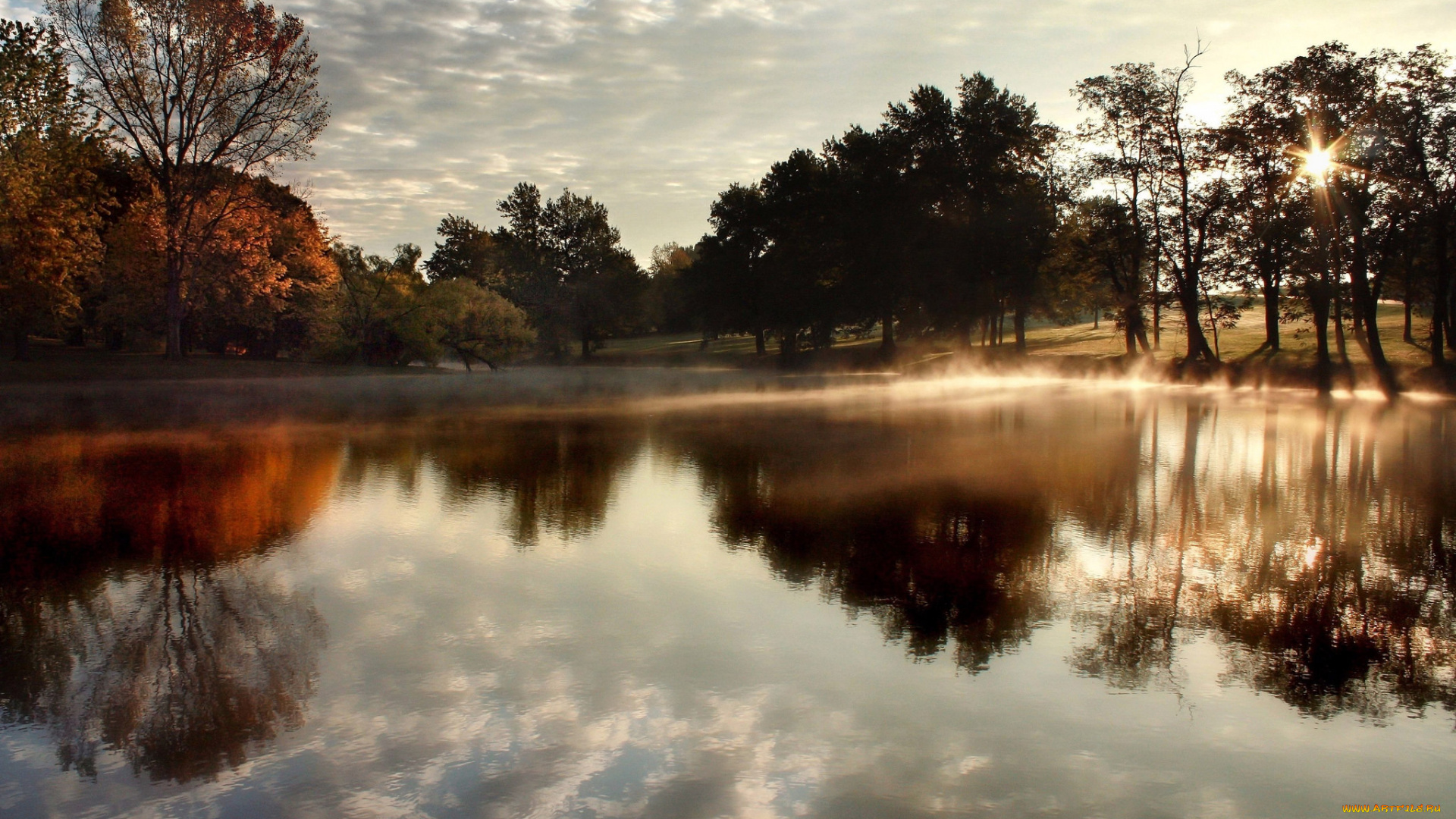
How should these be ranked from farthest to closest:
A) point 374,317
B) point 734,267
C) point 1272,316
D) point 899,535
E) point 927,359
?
point 734,267 → point 927,359 → point 374,317 → point 1272,316 → point 899,535

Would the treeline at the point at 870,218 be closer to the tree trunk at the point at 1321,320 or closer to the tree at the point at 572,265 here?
the tree trunk at the point at 1321,320

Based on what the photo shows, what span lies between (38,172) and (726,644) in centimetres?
3618

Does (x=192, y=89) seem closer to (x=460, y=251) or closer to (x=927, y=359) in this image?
(x=927, y=359)

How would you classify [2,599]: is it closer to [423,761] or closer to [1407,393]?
[423,761]

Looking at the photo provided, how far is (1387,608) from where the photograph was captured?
6.77 metres

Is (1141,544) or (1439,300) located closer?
(1141,544)

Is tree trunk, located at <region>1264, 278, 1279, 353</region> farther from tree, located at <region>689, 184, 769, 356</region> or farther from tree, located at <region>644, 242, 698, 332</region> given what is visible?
tree, located at <region>644, 242, 698, 332</region>

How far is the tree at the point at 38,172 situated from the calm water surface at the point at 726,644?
2459 cm

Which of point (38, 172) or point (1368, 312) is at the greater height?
point (38, 172)

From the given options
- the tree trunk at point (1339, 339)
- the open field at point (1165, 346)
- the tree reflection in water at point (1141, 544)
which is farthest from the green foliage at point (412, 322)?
the tree trunk at point (1339, 339)

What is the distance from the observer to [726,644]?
19.6ft

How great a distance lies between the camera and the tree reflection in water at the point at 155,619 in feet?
15.4

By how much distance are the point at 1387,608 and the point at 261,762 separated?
278 inches

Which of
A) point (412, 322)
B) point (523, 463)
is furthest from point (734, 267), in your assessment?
point (523, 463)
